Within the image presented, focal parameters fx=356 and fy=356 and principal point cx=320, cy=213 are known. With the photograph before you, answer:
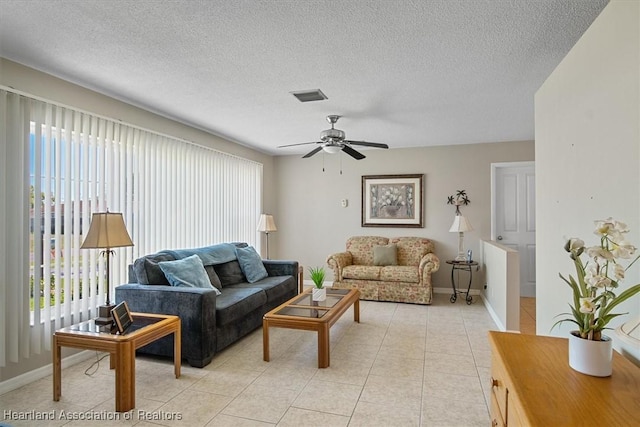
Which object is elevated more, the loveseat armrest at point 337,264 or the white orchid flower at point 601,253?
the white orchid flower at point 601,253

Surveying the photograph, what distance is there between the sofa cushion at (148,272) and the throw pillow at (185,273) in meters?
0.07

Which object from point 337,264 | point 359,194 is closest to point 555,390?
point 337,264

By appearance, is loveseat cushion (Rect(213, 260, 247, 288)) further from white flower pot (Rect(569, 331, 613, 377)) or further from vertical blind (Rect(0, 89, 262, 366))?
white flower pot (Rect(569, 331, 613, 377))

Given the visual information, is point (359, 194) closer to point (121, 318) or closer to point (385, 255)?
point (385, 255)

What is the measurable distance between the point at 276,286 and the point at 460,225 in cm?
296

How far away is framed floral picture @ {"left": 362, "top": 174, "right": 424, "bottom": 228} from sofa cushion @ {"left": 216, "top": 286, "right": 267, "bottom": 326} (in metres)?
2.91

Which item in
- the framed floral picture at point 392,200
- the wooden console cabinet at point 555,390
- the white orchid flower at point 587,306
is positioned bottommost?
the wooden console cabinet at point 555,390

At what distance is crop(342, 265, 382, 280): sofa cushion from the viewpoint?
539 cm

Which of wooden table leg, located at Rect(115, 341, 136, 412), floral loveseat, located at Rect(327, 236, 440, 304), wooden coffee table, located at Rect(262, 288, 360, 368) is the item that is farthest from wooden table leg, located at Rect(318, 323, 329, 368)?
floral loveseat, located at Rect(327, 236, 440, 304)

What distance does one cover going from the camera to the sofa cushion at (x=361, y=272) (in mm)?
5395

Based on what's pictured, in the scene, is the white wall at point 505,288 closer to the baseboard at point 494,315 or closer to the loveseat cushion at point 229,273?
the baseboard at point 494,315

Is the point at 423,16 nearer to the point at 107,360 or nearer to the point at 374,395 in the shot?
the point at 374,395

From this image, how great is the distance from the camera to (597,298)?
1.28 m

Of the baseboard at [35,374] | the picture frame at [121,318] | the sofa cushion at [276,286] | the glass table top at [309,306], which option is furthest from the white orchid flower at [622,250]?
the baseboard at [35,374]
